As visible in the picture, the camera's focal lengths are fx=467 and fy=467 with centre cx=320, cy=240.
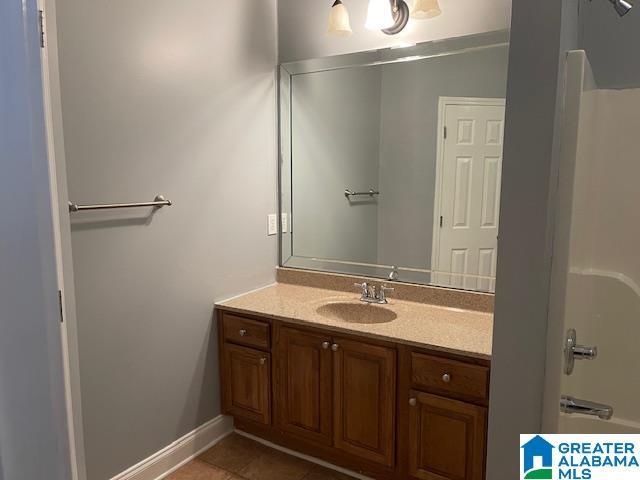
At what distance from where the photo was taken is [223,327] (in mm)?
2379

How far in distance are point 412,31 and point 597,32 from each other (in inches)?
32.2

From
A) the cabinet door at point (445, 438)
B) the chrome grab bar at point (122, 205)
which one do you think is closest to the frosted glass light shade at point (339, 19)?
the chrome grab bar at point (122, 205)

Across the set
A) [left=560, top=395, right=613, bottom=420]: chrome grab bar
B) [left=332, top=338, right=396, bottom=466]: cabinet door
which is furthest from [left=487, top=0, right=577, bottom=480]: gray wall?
[left=332, top=338, right=396, bottom=466]: cabinet door

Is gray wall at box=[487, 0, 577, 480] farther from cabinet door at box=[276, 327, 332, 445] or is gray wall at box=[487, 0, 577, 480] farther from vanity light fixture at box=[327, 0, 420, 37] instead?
vanity light fixture at box=[327, 0, 420, 37]

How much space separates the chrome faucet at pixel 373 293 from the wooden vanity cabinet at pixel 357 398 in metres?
0.40

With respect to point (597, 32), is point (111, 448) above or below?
below

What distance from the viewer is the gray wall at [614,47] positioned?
1.79 metres

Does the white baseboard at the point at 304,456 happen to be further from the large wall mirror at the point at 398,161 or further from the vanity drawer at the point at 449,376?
the large wall mirror at the point at 398,161

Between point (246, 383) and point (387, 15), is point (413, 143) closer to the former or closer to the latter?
point (387, 15)

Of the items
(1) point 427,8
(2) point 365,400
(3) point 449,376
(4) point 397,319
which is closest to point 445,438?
(3) point 449,376

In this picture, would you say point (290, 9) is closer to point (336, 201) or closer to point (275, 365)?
point (336, 201)

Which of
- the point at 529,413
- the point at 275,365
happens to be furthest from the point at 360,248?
the point at 529,413

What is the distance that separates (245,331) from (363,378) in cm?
64

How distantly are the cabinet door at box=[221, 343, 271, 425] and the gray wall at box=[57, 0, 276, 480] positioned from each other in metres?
0.07
